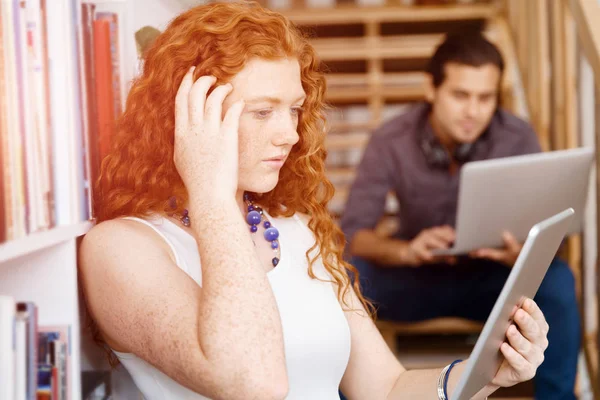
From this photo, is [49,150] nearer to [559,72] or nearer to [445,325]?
[445,325]

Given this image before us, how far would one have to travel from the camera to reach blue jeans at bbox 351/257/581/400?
6.64 ft

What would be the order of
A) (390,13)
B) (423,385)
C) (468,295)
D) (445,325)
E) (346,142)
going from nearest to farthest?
(423,385) → (468,295) → (445,325) → (346,142) → (390,13)

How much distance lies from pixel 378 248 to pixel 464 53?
68 centimetres

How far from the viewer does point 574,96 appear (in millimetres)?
2469

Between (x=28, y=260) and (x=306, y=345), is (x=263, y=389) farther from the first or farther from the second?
(x=28, y=260)

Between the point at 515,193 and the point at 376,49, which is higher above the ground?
the point at 376,49

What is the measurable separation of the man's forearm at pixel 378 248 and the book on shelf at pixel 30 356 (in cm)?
142

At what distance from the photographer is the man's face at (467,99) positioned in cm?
231

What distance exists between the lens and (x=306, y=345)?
42.8 inches

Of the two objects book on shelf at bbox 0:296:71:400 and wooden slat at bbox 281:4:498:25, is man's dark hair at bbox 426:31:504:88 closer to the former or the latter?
wooden slat at bbox 281:4:498:25

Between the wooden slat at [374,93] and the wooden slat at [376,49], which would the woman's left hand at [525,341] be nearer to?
the wooden slat at [374,93]

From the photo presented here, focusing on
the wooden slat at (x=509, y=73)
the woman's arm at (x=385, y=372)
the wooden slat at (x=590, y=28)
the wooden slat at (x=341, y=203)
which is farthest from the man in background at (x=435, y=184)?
the woman's arm at (x=385, y=372)

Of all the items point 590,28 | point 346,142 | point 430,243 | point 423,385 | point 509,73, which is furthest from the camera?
point 346,142

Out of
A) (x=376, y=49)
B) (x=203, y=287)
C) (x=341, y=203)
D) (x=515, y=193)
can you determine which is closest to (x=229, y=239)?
(x=203, y=287)
